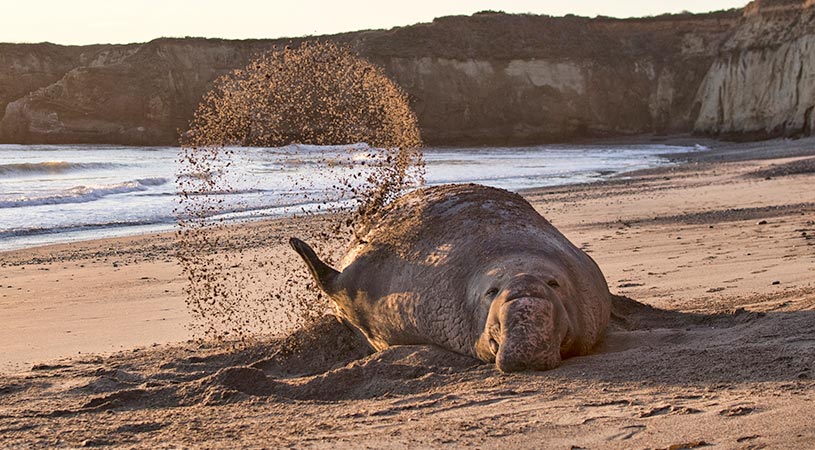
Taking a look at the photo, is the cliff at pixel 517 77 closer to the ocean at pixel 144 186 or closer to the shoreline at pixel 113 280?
the ocean at pixel 144 186

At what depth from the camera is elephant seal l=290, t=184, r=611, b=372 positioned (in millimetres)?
4902

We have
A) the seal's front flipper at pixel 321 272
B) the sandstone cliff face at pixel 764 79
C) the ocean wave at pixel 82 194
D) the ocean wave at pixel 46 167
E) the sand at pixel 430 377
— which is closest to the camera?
the sand at pixel 430 377

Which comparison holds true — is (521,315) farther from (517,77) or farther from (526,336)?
(517,77)

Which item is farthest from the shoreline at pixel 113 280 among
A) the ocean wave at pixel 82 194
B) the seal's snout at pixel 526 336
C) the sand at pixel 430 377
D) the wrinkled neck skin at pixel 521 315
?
the ocean wave at pixel 82 194

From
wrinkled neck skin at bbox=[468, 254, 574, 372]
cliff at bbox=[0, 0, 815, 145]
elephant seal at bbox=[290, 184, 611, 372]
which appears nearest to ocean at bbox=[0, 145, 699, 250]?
elephant seal at bbox=[290, 184, 611, 372]

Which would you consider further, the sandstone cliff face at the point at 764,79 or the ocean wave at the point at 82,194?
the sandstone cliff face at the point at 764,79

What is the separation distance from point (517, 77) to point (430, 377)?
2468 inches

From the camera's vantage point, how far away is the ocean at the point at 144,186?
1620 cm

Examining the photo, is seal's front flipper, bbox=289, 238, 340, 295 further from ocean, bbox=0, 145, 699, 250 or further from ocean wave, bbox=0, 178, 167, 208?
ocean wave, bbox=0, 178, 167, 208

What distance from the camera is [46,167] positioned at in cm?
3011

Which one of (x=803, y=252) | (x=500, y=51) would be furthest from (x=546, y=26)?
(x=803, y=252)

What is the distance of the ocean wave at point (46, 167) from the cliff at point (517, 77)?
83.5 feet

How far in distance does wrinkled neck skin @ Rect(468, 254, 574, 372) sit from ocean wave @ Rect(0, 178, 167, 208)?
16169 mm

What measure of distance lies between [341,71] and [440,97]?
56058 millimetres
